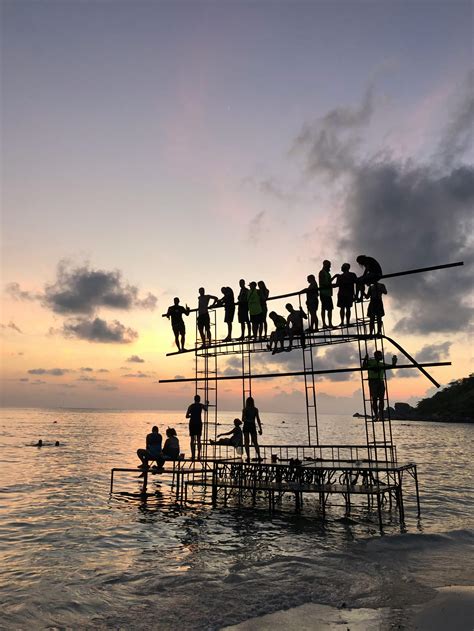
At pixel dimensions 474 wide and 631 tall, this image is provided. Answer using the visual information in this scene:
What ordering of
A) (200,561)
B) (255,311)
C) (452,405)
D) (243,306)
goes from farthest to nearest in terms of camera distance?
1. (452,405)
2. (243,306)
3. (255,311)
4. (200,561)

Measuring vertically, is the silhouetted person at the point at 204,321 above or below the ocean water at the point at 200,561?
above

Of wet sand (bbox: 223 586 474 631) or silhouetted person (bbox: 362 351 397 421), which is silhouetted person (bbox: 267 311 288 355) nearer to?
silhouetted person (bbox: 362 351 397 421)

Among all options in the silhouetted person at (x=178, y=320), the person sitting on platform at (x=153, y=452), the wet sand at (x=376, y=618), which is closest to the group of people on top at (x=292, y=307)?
the silhouetted person at (x=178, y=320)

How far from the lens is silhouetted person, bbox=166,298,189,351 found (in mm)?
20359

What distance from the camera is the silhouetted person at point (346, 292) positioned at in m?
15.9

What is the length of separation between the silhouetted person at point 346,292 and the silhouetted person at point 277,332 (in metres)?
2.45

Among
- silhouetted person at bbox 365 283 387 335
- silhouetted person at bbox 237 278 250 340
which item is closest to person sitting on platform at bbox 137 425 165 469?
silhouetted person at bbox 237 278 250 340

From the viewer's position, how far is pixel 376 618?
27.8 feet

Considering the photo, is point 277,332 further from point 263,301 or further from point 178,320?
point 178,320

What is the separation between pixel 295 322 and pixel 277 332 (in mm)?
805

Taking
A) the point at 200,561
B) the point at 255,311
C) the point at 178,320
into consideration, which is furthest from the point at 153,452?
the point at 200,561

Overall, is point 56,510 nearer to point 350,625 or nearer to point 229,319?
point 229,319

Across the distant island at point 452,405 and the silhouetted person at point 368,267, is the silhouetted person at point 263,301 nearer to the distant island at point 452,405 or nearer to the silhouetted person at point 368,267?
the silhouetted person at point 368,267

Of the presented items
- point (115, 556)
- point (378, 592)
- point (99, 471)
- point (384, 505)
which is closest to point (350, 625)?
point (378, 592)
